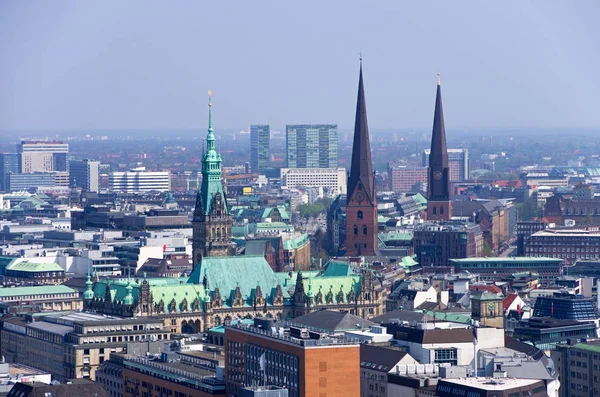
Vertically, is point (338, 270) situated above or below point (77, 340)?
above

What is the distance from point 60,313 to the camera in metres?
134

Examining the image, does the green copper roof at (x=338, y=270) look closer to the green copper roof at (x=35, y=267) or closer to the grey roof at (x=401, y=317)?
the grey roof at (x=401, y=317)

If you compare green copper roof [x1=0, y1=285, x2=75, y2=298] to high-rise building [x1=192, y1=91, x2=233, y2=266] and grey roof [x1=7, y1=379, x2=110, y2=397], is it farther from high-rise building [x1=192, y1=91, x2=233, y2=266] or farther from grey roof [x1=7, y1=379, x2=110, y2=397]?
grey roof [x1=7, y1=379, x2=110, y2=397]

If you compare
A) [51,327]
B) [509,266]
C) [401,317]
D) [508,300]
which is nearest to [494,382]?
[401,317]

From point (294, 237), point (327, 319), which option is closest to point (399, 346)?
point (327, 319)

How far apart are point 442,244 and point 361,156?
21.9 metres

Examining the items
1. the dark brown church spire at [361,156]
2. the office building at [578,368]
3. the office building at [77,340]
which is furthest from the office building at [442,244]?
the office building at [578,368]

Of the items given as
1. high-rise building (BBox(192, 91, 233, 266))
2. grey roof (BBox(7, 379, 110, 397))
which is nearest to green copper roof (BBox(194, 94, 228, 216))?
high-rise building (BBox(192, 91, 233, 266))

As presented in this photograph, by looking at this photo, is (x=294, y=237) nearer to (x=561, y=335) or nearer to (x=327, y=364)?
(x=561, y=335)

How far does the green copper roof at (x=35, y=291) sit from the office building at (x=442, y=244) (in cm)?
4618

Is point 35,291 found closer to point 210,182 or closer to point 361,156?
point 210,182

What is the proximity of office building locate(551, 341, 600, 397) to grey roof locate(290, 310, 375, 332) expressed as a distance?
1062 cm

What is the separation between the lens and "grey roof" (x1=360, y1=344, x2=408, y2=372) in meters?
102

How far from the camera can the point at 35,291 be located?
151375 millimetres
